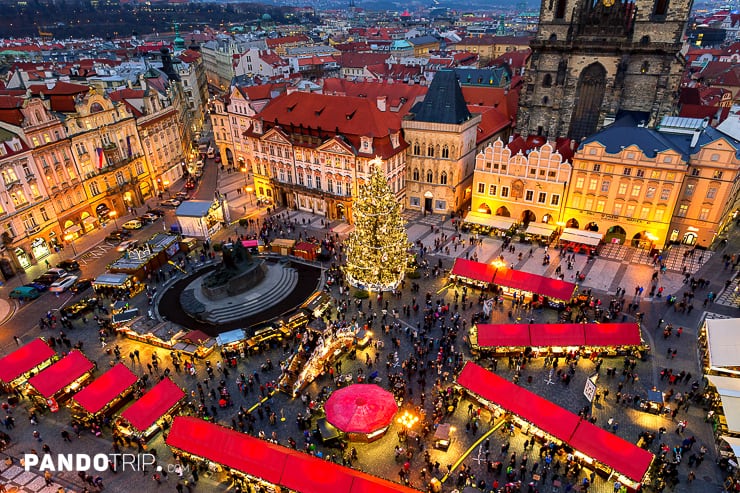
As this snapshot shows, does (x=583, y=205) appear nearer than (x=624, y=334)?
No

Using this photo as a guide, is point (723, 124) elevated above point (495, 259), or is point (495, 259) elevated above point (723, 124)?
point (723, 124)

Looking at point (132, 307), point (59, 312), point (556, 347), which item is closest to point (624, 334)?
point (556, 347)

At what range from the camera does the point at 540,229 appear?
189ft

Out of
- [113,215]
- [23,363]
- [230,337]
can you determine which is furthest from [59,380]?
[113,215]

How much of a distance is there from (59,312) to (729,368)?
5970 cm

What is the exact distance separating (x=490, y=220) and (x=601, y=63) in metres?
28.3

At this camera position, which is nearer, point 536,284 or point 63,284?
point 536,284

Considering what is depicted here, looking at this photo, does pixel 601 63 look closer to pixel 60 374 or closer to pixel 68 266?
pixel 60 374

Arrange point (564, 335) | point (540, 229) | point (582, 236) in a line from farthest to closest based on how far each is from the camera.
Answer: point (540, 229)
point (582, 236)
point (564, 335)

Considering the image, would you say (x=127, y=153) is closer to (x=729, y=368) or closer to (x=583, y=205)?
(x=583, y=205)

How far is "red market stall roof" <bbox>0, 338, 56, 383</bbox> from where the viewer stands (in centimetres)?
3550

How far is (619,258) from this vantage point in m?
53.8

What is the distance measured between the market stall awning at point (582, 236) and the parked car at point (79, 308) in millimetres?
52557

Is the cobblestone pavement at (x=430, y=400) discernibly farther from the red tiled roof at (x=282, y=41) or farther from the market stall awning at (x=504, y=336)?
the red tiled roof at (x=282, y=41)
